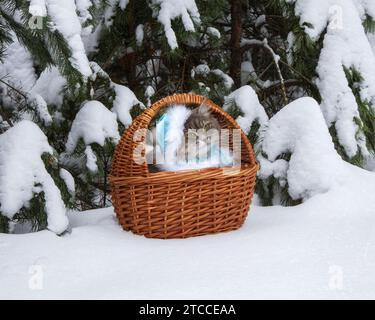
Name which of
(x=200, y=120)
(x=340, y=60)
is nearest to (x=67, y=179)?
(x=200, y=120)

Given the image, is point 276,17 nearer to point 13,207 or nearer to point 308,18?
point 308,18

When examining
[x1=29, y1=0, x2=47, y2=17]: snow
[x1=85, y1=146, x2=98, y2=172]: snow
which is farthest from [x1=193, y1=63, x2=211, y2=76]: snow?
[x1=29, y1=0, x2=47, y2=17]: snow

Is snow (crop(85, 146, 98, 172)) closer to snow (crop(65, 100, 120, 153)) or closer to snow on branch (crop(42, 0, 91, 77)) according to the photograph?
snow (crop(65, 100, 120, 153))

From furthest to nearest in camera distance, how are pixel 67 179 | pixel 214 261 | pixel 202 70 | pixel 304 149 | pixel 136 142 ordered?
pixel 202 70, pixel 304 149, pixel 67 179, pixel 136 142, pixel 214 261

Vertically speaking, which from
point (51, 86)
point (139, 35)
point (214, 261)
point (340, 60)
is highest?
point (139, 35)

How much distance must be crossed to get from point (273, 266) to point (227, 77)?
1.66 meters

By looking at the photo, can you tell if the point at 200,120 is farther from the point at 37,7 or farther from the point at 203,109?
the point at 37,7

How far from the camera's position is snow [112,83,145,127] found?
8.18 ft

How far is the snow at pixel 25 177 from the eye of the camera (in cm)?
178

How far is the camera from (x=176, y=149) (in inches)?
72.7

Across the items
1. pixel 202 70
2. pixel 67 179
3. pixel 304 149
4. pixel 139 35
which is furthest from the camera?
pixel 202 70

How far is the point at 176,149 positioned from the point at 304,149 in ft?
2.04

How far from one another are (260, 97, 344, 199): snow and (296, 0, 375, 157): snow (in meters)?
0.28
